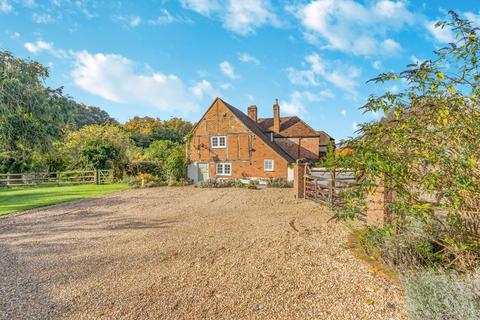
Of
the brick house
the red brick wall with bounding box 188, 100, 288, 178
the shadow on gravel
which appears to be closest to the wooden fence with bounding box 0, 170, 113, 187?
the brick house

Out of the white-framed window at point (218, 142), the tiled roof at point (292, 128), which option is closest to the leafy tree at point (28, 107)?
the white-framed window at point (218, 142)

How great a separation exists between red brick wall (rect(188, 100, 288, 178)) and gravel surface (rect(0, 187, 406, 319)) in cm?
1321

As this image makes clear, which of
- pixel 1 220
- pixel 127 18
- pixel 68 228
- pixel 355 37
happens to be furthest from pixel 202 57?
pixel 1 220

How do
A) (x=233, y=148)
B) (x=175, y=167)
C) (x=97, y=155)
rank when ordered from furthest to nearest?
(x=97, y=155)
(x=233, y=148)
(x=175, y=167)

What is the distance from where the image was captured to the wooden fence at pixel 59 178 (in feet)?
74.8

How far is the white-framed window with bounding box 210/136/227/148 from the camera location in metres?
23.0

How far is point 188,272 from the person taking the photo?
463 centimetres

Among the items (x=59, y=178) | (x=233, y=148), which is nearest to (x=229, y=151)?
(x=233, y=148)

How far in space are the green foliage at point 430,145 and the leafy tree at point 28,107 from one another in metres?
17.3

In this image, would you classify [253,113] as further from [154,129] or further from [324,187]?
[154,129]

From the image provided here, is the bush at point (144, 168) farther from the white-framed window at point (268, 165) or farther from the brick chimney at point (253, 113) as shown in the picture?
the brick chimney at point (253, 113)

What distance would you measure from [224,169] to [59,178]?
15533 millimetres

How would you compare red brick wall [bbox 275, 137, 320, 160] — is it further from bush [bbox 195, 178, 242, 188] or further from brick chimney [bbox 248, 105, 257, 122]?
bush [bbox 195, 178, 242, 188]

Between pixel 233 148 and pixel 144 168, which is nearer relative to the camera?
pixel 233 148
